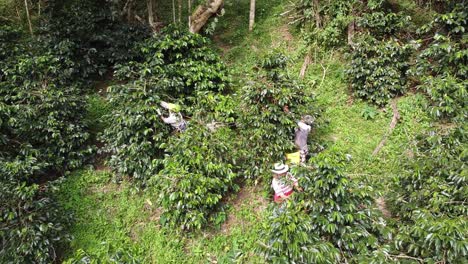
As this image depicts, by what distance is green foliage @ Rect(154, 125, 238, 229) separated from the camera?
203 inches

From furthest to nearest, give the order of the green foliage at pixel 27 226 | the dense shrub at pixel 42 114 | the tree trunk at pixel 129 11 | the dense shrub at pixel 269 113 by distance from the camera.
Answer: the tree trunk at pixel 129 11, the dense shrub at pixel 42 114, the dense shrub at pixel 269 113, the green foliage at pixel 27 226

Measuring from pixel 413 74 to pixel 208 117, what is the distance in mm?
4568

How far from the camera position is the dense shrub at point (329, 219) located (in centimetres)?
395

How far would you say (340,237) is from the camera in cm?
421

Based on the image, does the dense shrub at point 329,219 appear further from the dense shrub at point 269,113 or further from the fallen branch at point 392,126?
the fallen branch at point 392,126

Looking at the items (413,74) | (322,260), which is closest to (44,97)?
(322,260)

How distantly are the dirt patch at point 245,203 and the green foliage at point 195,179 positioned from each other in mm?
247

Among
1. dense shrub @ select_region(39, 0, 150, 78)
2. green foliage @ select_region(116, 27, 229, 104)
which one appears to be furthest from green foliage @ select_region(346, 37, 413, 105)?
dense shrub @ select_region(39, 0, 150, 78)

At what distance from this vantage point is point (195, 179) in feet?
17.1

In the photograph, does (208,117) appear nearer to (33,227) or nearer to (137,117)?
(137,117)

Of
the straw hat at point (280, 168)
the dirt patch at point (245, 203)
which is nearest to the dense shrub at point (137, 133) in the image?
the dirt patch at point (245, 203)

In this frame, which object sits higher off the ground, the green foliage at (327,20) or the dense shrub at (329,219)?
the green foliage at (327,20)

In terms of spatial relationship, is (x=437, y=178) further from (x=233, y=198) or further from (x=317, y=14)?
(x=317, y=14)

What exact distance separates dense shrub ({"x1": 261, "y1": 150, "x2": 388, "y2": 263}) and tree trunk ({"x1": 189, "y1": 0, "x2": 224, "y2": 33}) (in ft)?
19.5
